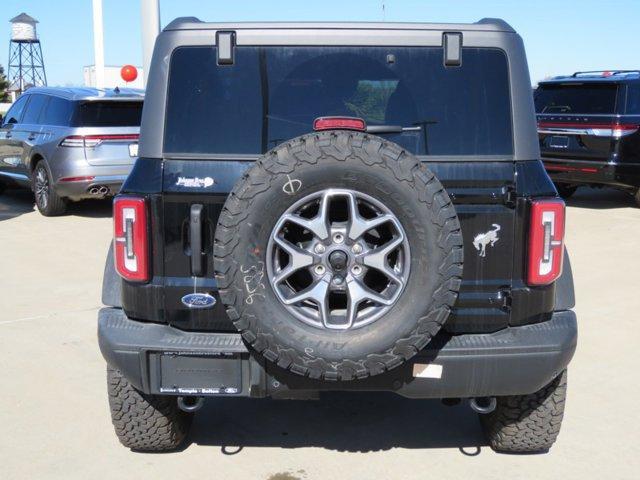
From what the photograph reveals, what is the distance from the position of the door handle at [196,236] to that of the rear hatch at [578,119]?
29.3 feet

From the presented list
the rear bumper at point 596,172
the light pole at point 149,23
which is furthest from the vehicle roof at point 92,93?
the rear bumper at point 596,172

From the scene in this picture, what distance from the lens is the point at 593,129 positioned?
11.1 meters

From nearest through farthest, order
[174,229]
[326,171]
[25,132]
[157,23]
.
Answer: [326,171]
[174,229]
[157,23]
[25,132]

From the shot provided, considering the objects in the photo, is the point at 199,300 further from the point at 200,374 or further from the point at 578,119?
the point at 578,119

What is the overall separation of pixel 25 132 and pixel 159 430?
861cm

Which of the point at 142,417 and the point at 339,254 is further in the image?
the point at 142,417

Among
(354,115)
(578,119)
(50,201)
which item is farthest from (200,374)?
(578,119)

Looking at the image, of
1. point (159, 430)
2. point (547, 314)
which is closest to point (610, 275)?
point (547, 314)

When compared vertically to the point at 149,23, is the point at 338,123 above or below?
below

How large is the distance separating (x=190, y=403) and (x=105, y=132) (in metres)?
7.32

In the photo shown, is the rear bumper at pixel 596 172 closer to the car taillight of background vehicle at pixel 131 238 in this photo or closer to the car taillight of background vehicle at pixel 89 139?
the car taillight of background vehicle at pixel 89 139

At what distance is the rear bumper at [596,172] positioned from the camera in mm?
10953

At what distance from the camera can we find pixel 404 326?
2963 mm

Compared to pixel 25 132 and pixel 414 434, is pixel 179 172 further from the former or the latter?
pixel 25 132
